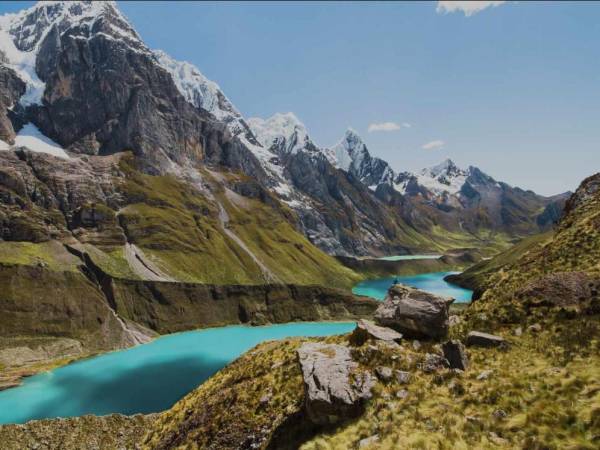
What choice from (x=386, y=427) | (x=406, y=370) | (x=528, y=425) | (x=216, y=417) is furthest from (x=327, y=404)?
(x=216, y=417)

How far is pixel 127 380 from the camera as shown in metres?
111

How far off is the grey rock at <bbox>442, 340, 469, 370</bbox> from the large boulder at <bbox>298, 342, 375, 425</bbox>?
4779 mm

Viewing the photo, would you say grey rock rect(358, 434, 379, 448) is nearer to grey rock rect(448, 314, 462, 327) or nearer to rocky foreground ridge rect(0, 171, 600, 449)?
rocky foreground ridge rect(0, 171, 600, 449)

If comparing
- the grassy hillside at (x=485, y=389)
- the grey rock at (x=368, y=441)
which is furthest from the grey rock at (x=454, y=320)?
the grey rock at (x=368, y=441)

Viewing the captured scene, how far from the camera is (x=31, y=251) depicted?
185 metres

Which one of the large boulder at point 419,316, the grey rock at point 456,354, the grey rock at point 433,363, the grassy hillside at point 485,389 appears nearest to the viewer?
the grassy hillside at point 485,389

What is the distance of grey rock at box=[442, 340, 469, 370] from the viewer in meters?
24.1

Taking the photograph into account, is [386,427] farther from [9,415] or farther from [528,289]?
[9,415]

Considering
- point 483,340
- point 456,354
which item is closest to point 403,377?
point 456,354

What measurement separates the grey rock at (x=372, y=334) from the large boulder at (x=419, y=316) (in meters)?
0.88

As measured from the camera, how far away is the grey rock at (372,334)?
2778cm

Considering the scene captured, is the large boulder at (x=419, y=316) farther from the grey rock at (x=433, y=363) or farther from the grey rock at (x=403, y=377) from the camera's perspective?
the grey rock at (x=403, y=377)

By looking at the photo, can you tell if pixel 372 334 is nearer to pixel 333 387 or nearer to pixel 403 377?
pixel 403 377

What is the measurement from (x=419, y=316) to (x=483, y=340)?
409cm
